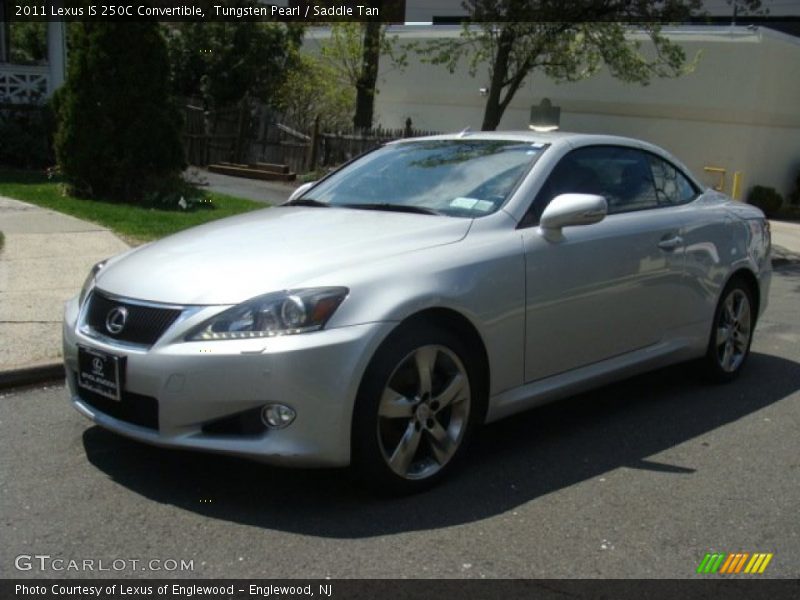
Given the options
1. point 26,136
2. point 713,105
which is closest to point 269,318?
point 26,136

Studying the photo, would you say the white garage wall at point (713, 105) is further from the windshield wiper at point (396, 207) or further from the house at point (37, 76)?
the windshield wiper at point (396, 207)

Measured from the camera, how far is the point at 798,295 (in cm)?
1052

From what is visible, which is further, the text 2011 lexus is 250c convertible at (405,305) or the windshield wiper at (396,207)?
the windshield wiper at (396,207)

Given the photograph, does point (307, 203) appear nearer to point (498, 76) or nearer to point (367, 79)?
point (498, 76)

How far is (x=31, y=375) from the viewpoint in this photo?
5.98m

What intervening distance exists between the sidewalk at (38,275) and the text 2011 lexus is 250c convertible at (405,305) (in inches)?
55.3

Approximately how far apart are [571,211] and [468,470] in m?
1.37

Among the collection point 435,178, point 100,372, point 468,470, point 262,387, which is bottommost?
point 468,470

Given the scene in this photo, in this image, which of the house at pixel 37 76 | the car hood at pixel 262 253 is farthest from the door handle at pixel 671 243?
the house at pixel 37 76

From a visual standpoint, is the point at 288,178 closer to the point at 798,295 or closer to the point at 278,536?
the point at 798,295

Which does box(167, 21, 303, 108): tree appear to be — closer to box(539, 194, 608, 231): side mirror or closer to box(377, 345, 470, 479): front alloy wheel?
box(539, 194, 608, 231): side mirror

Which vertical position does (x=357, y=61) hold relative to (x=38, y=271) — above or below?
above

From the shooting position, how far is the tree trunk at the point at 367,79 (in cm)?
1942
